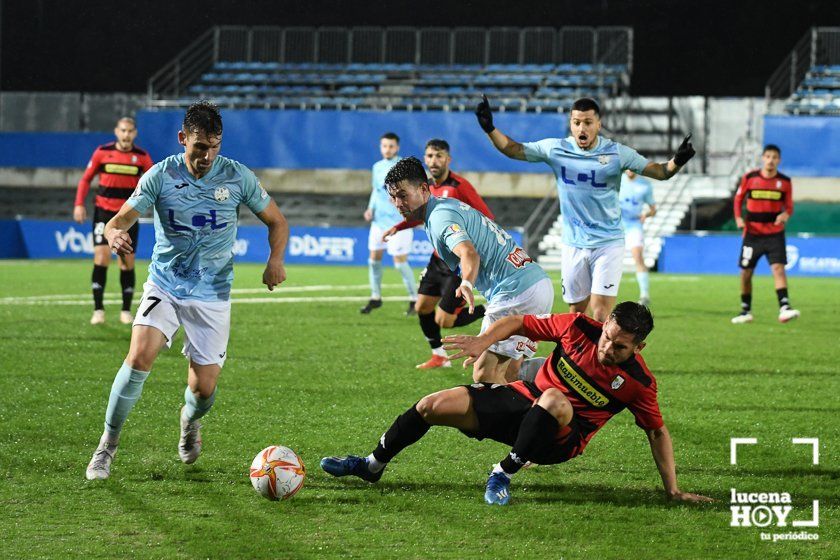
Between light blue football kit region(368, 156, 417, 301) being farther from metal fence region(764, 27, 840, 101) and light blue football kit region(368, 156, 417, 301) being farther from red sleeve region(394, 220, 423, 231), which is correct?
metal fence region(764, 27, 840, 101)

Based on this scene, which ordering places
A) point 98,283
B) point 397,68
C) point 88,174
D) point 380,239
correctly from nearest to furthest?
point 88,174, point 98,283, point 380,239, point 397,68

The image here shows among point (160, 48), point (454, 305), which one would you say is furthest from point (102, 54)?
point (454, 305)

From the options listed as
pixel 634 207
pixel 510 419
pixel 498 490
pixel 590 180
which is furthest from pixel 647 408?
pixel 634 207

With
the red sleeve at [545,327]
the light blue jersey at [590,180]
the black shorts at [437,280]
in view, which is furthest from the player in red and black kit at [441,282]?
the red sleeve at [545,327]

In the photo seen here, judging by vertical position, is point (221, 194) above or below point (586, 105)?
below

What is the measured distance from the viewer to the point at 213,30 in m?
37.2

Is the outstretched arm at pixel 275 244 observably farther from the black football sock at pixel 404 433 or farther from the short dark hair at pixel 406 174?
the black football sock at pixel 404 433

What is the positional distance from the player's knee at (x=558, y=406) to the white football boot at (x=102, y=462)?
2.32 metres

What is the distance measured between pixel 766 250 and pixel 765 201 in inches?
27.2

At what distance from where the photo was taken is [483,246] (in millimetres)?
6629

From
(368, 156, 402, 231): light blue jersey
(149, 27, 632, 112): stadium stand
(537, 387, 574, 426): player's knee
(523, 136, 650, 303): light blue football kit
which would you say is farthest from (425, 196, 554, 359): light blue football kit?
(149, 27, 632, 112): stadium stand

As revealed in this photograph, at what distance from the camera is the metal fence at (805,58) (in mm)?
32750

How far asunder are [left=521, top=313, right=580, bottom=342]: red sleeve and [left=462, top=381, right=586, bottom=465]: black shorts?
33cm

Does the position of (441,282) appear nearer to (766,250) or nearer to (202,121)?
(202,121)
